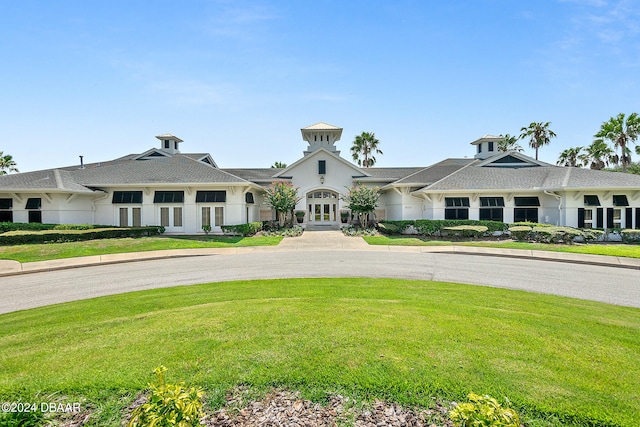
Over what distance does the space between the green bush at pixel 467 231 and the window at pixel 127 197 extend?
24287 mm

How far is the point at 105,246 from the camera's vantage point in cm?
1964

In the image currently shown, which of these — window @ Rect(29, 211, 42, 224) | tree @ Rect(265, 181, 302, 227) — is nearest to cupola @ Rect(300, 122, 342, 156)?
tree @ Rect(265, 181, 302, 227)

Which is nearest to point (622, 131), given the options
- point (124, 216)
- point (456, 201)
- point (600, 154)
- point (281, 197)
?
point (600, 154)

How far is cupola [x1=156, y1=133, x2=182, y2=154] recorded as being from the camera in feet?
118

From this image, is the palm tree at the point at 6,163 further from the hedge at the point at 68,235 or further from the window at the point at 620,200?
the window at the point at 620,200

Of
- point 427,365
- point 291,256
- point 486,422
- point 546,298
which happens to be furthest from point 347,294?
point 291,256

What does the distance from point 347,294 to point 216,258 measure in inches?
418

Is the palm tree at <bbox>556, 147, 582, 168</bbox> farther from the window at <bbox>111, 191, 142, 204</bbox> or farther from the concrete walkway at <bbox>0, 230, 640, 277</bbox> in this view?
the window at <bbox>111, 191, 142, 204</bbox>

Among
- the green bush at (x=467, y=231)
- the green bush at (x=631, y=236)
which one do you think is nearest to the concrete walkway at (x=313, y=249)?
the green bush at (x=467, y=231)

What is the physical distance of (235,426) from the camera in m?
3.43

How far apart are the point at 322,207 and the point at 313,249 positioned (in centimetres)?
1413

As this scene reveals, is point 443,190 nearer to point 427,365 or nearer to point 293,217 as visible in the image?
point 293,217

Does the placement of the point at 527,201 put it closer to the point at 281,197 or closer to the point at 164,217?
the point at 281,197

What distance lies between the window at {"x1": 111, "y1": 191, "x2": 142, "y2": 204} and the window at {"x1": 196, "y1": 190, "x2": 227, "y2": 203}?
15.8ft
